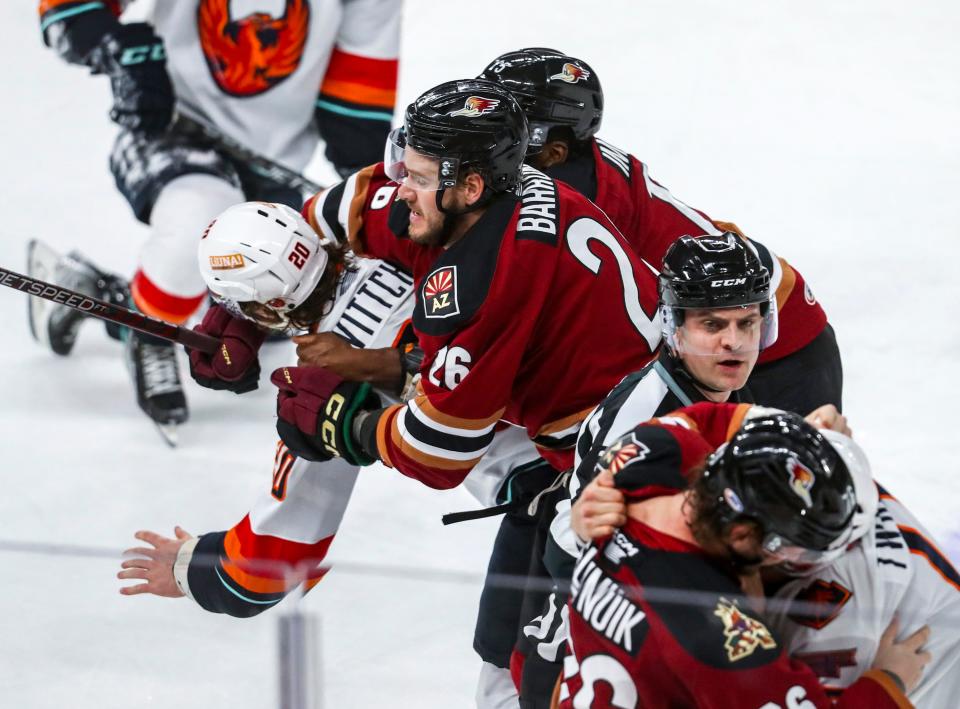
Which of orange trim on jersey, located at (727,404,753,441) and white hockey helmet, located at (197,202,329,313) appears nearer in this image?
orange trim on jersey, located at (727,404,753,441)

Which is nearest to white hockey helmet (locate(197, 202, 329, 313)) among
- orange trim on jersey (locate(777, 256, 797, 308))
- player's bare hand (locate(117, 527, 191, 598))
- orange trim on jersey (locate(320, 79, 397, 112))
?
player's bare hand (locate(117, 527, 191, 598))

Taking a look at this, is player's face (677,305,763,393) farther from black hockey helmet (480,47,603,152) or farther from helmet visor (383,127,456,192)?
black hockey helmet (480,47,603,152)

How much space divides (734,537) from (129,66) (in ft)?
9.24

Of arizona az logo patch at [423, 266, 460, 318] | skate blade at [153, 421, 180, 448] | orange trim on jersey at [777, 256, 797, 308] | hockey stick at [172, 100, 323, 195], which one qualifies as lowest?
skate blade at [153, 421, 180, 448]

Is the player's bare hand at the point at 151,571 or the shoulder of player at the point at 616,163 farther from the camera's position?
the shoulder of player at the point at 616,163

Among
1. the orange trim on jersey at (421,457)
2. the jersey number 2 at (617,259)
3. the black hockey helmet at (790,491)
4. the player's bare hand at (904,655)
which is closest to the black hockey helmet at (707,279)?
the jersey number 2 at (617,259)

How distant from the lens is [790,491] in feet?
4.83

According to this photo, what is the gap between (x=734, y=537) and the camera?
1521mm

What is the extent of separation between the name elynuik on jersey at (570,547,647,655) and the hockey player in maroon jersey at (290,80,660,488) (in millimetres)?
567

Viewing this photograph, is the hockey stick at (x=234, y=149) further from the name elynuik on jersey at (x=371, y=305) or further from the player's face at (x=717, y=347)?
the player's face at (x=717, y=347)

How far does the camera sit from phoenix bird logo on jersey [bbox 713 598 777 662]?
4.82 ft

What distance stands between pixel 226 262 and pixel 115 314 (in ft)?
1.11

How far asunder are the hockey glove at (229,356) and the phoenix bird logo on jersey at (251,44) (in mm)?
1503

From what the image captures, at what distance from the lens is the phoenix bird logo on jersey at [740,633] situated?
1470 mm
